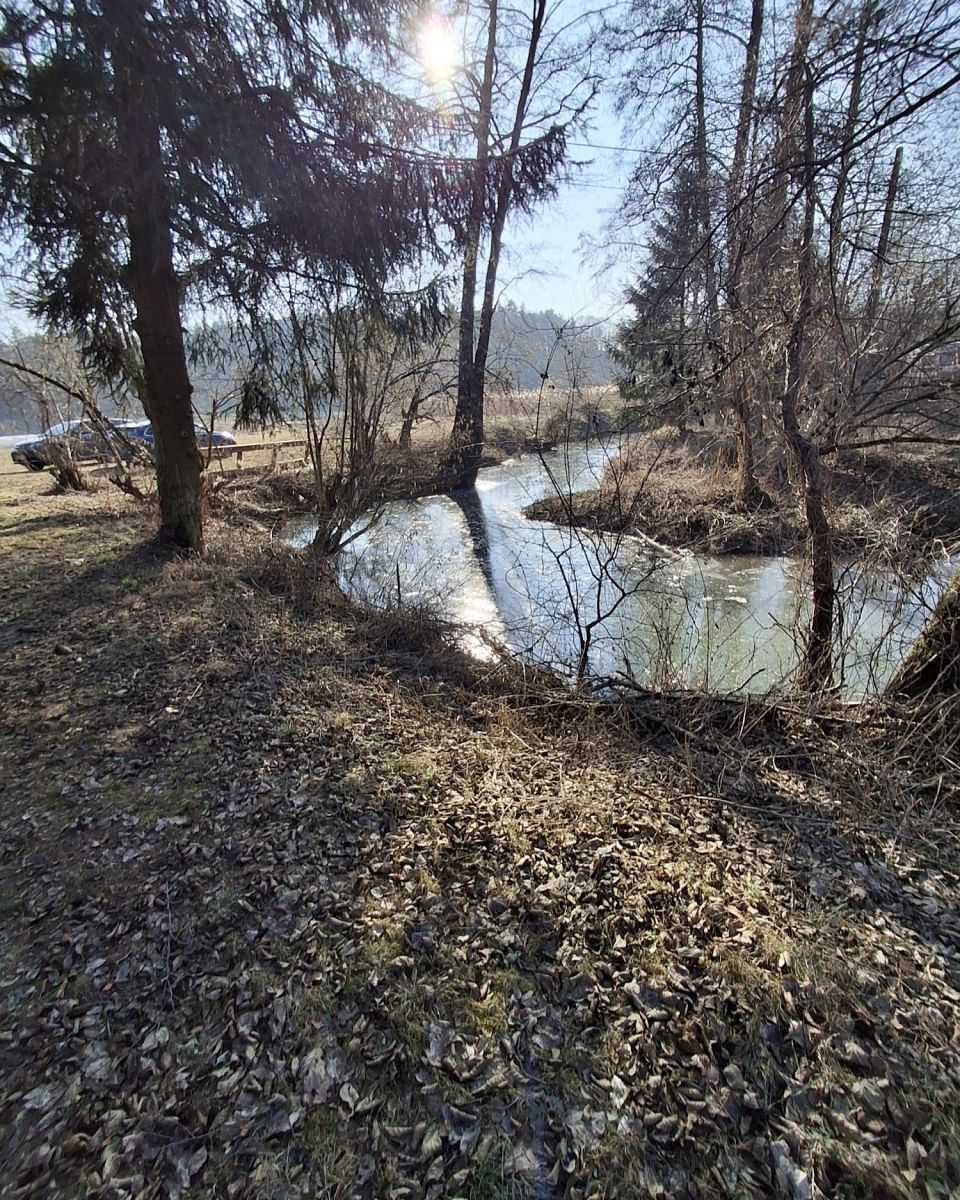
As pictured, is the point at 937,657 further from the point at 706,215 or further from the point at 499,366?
the point at 499,366

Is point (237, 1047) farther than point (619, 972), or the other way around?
point (619, 972)

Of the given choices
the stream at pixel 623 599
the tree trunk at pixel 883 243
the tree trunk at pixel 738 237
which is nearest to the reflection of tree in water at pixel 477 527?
the stream at pixel 623 599

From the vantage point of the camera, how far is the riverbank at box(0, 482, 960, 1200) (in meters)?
1.56

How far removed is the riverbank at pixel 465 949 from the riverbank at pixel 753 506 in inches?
69.4

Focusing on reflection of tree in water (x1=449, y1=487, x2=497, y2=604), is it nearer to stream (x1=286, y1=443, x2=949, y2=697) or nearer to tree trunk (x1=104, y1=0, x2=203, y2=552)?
stream (x1=286, y1=443, x2=949, y2=697)

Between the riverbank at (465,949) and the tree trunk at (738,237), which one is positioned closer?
the riverbank at (465,949)

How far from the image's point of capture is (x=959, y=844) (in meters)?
2.83

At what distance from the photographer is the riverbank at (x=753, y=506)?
477cm

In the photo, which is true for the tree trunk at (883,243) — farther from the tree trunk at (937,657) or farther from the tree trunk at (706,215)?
the tree trunk at (937,657)

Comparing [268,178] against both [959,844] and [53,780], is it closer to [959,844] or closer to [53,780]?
[53,780]

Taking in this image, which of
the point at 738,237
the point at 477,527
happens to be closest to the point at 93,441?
the point at 477,527

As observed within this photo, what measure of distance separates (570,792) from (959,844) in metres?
1.88

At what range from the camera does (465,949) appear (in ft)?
7.15

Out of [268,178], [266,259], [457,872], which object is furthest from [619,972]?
[266,259]
